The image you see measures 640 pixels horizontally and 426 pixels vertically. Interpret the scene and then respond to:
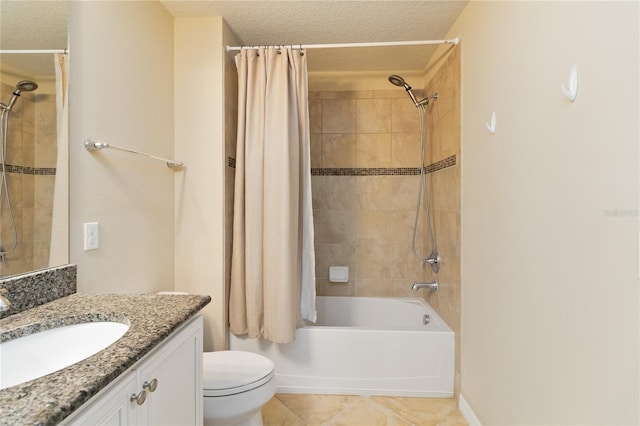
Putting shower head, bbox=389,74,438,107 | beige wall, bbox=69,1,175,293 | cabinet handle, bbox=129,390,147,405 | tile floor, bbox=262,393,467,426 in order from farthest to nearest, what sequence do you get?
shower head, bbox=389,74,438,107 < tile floor, bbox=262,393,467,426 < beige wall, bbox=69,1,175,293 < cabinet handle, bbox=129,390,147,405

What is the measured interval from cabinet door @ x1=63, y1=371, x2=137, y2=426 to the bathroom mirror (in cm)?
63

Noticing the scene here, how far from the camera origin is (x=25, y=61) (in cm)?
108

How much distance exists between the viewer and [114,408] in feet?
2.33

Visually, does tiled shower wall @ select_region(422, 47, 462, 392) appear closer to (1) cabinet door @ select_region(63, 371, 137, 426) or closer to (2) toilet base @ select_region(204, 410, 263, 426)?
(2) toilet base @ select_region(204, 410, 263, 426)

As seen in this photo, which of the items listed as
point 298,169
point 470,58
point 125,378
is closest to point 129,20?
point 298,169

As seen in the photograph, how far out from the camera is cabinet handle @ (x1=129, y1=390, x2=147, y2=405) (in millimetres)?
770

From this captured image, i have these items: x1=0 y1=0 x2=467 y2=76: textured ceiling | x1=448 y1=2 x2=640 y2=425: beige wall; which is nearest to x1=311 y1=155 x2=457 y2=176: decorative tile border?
x1=0 y1=0 x2=467 y2=76: textured ceiling

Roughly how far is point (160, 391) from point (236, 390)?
56cm

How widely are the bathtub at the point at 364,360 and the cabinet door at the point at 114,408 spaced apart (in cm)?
137

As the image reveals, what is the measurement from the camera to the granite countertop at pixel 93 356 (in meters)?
0.53

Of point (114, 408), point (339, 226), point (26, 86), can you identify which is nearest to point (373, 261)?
point (339, 226)

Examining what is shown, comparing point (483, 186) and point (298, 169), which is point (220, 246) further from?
point (483, 186)

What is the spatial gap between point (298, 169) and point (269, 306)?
0.87 m

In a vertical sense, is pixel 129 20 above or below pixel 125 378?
above
